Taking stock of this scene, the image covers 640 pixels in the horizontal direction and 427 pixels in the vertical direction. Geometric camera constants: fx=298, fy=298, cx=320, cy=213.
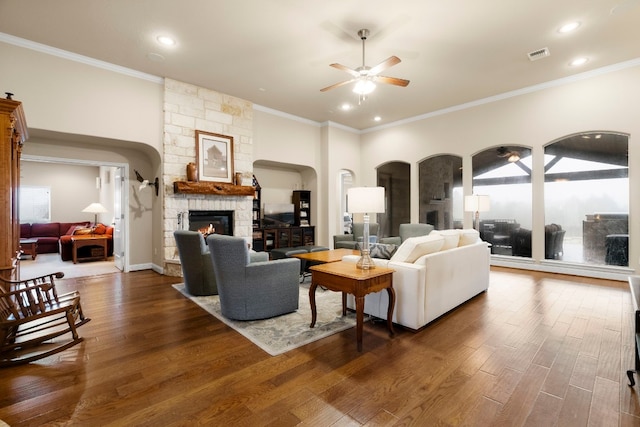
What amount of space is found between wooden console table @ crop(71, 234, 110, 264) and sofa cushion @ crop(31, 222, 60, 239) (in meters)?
2.62

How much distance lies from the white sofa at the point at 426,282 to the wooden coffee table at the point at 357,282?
167 millimetres

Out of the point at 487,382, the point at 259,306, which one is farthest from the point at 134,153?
the point at 487,382

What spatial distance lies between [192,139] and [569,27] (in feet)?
19.9

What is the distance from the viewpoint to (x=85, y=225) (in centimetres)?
910

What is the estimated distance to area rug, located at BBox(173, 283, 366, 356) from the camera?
271 cm

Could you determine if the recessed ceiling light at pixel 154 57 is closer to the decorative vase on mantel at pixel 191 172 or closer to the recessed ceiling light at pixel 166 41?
the recessed ceiling light at pixel 166 41

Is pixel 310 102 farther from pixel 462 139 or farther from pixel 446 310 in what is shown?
pixel 446 310

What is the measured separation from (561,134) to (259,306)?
6.12 meters

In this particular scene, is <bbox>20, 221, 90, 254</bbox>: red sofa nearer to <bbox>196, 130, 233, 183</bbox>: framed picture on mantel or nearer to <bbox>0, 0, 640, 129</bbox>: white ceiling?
<bbox>196, 130, 233, 183</bbox>: framed picture on mantel

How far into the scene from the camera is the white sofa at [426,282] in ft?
9.58

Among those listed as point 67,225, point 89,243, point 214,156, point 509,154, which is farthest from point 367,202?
point 67,225

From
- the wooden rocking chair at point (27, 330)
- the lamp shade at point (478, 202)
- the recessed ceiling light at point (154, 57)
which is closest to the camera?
the wooden rocking chair at point (27, 330)

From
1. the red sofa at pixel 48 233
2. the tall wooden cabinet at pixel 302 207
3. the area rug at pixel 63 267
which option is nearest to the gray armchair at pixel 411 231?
the tall wooden cabinet at pixel 302 207

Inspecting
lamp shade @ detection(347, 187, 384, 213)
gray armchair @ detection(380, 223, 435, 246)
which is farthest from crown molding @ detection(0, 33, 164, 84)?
gray armchair @ detection(380, 223, 435, 246)
